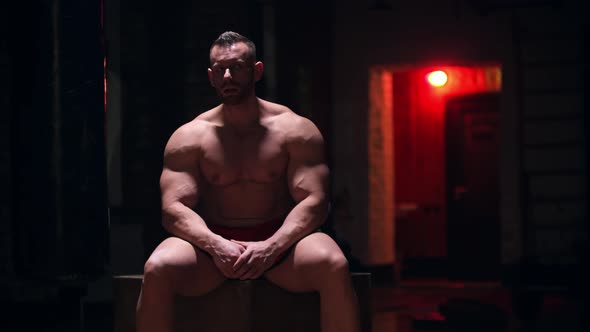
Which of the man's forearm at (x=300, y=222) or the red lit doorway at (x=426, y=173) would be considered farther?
the red lit doorway at (x=426, y=173)

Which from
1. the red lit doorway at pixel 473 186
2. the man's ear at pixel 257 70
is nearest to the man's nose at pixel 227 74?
the man's ear at pixel 257 70

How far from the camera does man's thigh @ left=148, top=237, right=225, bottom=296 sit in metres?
3.13

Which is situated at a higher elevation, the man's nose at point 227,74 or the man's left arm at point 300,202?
the man's nose at point 227,74

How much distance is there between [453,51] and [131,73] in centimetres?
363

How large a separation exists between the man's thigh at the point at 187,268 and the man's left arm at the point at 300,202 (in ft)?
0.36

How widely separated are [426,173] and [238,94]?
7753mm

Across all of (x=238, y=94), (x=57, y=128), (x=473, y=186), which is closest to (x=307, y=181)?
(x=238, y=94)

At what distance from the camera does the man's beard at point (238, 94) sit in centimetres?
334

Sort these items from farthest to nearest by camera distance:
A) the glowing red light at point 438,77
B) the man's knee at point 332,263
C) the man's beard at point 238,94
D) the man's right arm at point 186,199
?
1. the glowing red light at point 438,77
2. the man's beard at point 238,94
3. the man's right arm at point 186,199
4. the man's knee at point 332,263

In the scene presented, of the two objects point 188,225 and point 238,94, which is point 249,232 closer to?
point 188,225

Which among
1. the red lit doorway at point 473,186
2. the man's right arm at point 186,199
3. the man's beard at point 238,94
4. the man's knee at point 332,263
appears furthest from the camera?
the red lit doorway at point 473,186

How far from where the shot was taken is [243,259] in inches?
125

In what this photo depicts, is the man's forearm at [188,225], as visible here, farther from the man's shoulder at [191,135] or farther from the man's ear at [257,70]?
the man's ear at [257,70]

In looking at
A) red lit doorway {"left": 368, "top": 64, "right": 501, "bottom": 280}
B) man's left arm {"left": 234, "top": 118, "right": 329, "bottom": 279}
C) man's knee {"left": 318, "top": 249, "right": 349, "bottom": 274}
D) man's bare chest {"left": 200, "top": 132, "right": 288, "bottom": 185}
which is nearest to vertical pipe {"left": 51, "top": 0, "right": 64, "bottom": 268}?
man's bare chest {"left": 200, "top": 132, "right": 288, "bottom": 185}
